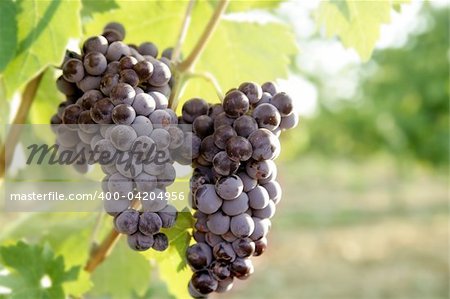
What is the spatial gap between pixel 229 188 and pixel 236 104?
0.35ft

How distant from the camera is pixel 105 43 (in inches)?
33.2

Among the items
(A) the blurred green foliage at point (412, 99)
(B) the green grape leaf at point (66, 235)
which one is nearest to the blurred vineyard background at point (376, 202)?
(A) the blurred green foliage at point (412, 99)

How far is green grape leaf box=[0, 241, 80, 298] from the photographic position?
3.50 feet

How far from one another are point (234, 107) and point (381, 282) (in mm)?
8098

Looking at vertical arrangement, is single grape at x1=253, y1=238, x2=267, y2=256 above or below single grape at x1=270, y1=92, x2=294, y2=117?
below

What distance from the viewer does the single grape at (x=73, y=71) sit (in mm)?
835

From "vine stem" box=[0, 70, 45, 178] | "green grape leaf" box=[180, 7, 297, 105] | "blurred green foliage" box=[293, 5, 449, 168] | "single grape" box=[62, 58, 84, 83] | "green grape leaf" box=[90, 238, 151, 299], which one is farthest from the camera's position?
"blurred green foliage" box=[293, 5, 449, 168]

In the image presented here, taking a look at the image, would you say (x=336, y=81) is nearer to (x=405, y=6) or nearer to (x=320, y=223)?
(x=320, y=223)

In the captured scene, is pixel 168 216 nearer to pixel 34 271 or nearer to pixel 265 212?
pixel 265 212

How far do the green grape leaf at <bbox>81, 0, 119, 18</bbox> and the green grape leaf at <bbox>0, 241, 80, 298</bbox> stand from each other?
42 cm

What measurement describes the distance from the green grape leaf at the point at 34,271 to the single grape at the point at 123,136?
1.41 ft

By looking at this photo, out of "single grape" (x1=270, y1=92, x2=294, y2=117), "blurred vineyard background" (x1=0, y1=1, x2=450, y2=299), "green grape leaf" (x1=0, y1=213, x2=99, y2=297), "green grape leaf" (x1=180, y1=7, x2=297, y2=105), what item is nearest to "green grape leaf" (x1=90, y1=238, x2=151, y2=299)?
"green grape leaf" (x1=0, y1=213, x2=99, y2=297)

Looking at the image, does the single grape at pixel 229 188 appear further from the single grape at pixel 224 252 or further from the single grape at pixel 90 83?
the single grape at pixel 90 83

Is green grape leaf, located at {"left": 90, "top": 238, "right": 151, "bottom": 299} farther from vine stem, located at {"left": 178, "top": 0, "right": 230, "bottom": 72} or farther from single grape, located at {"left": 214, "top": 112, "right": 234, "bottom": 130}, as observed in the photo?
single grape, located at {"left": 214, "top": 112, "right": 234, "bottom": 130}
